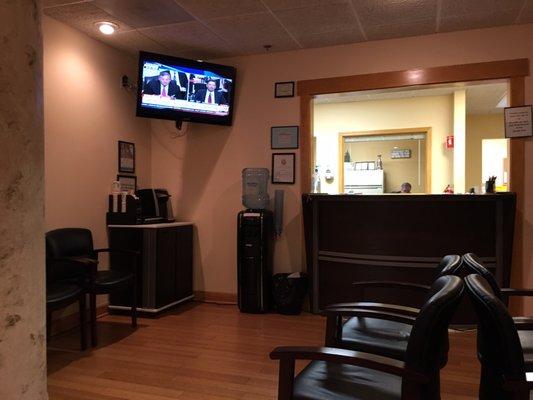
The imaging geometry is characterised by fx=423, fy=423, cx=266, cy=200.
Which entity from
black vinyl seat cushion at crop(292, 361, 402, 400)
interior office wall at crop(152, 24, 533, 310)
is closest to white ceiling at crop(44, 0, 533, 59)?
interior office wall at crop(152, 24, 533, 310)

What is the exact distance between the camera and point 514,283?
12.5 feet

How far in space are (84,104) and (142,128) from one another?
2.92 feet

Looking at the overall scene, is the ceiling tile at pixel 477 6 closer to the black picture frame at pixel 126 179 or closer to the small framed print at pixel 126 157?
the small framed print at pixel 126 157

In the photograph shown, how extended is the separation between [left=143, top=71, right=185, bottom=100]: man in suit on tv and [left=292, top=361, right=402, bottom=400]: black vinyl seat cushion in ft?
10.5

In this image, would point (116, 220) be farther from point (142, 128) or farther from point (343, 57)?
point (343, 57)

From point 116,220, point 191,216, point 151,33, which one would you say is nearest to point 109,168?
point 116,220

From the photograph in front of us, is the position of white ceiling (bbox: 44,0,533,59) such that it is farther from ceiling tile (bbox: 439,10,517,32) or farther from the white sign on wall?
the white sign on wall

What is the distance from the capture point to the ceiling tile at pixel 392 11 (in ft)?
11.1

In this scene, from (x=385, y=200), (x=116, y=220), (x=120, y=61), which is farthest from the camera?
(x=120, y=61)

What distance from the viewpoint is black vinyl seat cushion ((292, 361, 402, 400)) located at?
5.00 feet

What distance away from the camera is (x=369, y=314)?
191cm

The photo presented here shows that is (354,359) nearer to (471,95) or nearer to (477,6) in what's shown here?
(477,6)

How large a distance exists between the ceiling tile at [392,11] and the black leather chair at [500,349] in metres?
2.64

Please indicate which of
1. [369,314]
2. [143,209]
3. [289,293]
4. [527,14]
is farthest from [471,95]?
[369,314]
